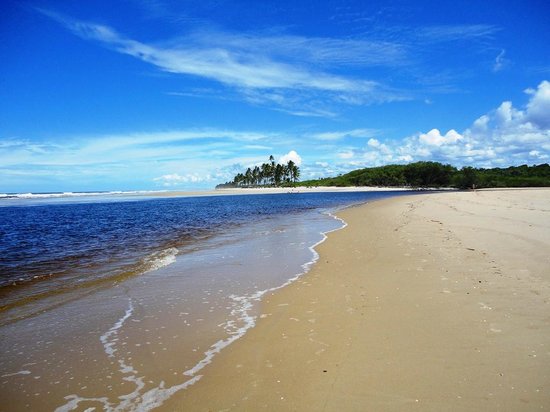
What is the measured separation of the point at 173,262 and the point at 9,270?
5897 mm

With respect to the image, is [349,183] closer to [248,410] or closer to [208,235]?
[208,235]

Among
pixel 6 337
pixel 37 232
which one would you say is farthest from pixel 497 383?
pixel 37 232

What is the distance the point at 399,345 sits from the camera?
17.0 feet

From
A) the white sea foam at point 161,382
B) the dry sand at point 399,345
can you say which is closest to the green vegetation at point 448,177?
the dry sand at point 399,345

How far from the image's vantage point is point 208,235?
21438 millimetres

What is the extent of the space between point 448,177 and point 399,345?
488ft

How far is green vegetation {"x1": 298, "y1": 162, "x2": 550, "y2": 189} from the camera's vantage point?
103 m

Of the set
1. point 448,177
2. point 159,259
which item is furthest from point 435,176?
point 159,259

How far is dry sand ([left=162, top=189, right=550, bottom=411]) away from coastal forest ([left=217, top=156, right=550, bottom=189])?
10211cm

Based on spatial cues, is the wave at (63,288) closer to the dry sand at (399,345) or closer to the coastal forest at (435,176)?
the dry sand at (399,345)

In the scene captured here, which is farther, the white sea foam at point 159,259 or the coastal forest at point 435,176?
the coastal forest at point 435,176

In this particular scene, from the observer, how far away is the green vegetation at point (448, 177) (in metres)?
103

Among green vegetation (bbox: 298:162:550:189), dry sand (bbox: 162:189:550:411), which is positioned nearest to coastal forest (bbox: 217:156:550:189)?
green vegetation (bbox: 298:162:550:189)

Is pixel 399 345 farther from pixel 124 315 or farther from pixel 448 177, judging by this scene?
pixel 448 177
